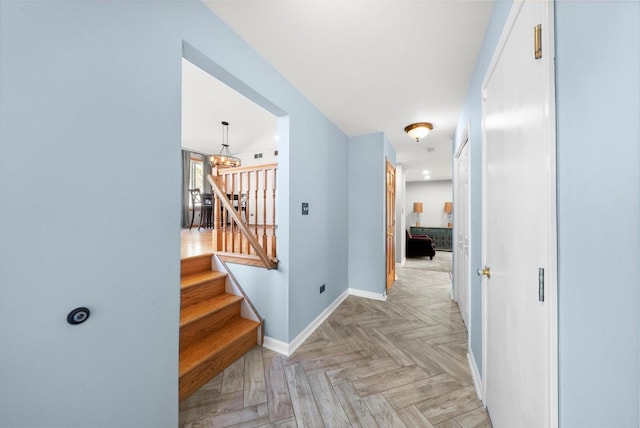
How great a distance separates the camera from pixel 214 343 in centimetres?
199

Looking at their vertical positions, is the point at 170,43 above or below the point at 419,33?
below

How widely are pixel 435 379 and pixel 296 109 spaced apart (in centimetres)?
268

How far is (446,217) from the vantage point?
8727 mm

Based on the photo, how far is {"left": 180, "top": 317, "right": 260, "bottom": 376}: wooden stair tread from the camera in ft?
5.75

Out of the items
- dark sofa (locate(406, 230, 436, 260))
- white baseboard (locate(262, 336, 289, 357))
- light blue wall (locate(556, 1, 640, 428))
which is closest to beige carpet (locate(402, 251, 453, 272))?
dark sofa (locate(406, 230, 436, 260))

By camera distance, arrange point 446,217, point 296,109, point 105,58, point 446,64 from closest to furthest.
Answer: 1. point 105,58
2. point 446,64
3. point 296,109
4. point 446,217

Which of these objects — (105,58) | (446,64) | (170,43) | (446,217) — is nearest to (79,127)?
(105,58)

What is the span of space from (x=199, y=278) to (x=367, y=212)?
2427mm

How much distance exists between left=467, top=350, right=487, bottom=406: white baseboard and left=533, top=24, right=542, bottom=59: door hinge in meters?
1.95

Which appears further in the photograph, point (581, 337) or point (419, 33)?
point (419, 33)

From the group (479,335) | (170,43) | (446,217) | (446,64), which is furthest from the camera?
(446,217)

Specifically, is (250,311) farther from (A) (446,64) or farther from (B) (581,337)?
(A) (446,64)

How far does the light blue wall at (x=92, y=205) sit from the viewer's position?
774 mm

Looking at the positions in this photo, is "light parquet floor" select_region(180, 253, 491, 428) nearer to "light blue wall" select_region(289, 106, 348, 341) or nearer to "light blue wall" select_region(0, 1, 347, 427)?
"light blue wall" select_region(289, 106, 348, 341)
